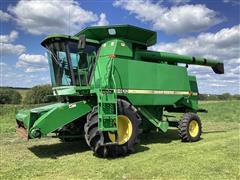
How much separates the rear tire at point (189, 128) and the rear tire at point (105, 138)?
2.65 metres

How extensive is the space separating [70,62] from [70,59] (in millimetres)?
83

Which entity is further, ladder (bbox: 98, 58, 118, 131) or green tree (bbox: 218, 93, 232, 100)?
green tree (bbox: 218, 93, 232, 100)

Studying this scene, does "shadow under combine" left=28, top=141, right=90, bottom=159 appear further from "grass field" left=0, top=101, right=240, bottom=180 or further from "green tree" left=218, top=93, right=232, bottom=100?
"green tree" left=218, top=93, right=232, bottom=100

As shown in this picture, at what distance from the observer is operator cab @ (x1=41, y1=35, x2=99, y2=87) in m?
9.02

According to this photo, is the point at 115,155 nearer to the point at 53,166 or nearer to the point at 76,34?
the point at 53,166

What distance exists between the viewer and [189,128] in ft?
36.3

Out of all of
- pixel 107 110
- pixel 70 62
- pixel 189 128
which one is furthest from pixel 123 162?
pixel 189 128

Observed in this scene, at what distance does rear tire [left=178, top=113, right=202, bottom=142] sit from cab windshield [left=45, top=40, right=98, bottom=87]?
3711 millimetres

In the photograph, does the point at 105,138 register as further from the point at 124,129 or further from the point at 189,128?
the point at 189,128

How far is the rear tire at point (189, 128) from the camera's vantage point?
35.2 feet

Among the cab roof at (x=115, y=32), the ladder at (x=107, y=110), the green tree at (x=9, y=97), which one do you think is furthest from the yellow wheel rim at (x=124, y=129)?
the green tree at (x=9, y=97)

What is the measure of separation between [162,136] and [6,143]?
560cm

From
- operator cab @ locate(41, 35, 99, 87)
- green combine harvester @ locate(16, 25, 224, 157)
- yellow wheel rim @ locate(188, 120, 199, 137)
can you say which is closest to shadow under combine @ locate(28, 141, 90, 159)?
green combine harvester @ locate(16, 25, 224, 157)

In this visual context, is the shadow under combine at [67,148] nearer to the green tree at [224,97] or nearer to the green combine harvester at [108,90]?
the green combine harvester at [108,90]
